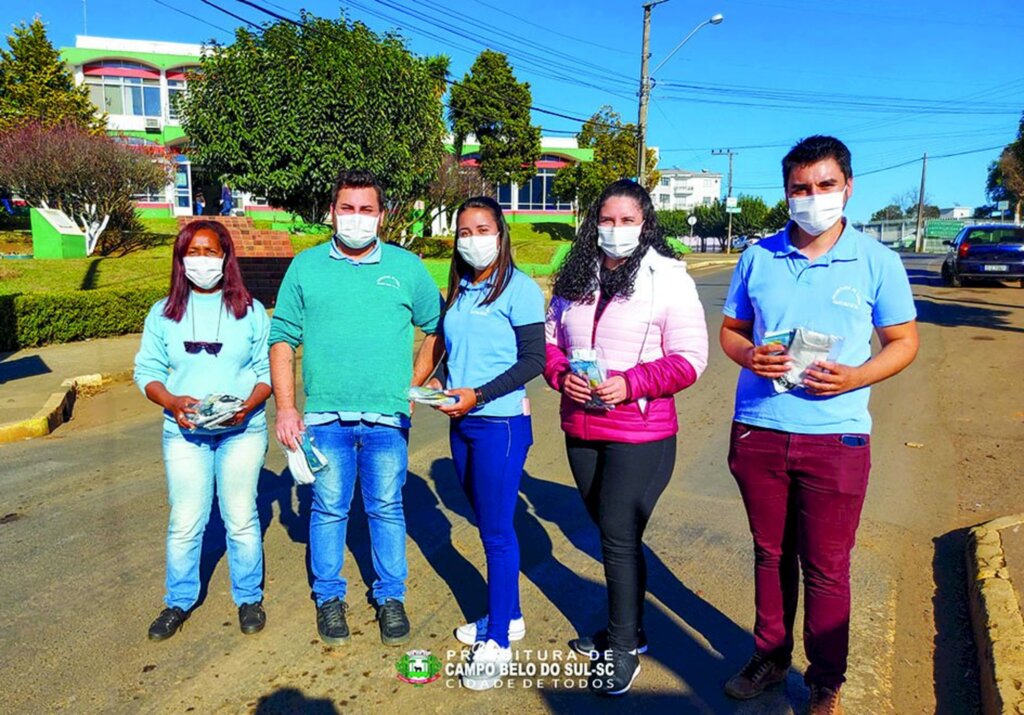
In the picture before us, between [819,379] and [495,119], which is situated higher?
[495,119]

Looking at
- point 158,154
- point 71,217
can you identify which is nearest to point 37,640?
point 71,217

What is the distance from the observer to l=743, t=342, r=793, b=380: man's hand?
2.58 metres

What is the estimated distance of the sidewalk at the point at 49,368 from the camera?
7.97m

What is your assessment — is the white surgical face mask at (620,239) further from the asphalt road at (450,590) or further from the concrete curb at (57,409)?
the concrete curb at (57,409)

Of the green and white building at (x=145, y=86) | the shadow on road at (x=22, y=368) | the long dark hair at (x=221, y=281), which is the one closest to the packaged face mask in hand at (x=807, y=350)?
the long dark hair at (x=221, y=281)

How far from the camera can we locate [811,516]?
2697 mm

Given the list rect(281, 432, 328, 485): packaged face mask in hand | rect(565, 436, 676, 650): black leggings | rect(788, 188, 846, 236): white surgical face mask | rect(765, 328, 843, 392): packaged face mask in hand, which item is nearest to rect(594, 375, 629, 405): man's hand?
rect(565, 436, 676, 650): black leggings

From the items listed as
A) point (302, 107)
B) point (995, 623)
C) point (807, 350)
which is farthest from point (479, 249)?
point (302, 107)

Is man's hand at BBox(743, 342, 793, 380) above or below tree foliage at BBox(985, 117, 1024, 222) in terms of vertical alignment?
below

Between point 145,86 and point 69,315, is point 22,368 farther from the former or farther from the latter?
point 145,86

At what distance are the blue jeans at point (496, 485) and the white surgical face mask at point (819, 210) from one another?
1.32 m

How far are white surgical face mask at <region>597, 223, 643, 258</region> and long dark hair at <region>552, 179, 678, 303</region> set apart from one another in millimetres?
23

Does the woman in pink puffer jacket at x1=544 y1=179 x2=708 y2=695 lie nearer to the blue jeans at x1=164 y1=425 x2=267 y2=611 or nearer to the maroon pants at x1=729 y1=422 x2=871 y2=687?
the maroon pants at x1=729 y1=422 x2=871 y2=687

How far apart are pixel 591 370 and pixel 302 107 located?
1458cm
